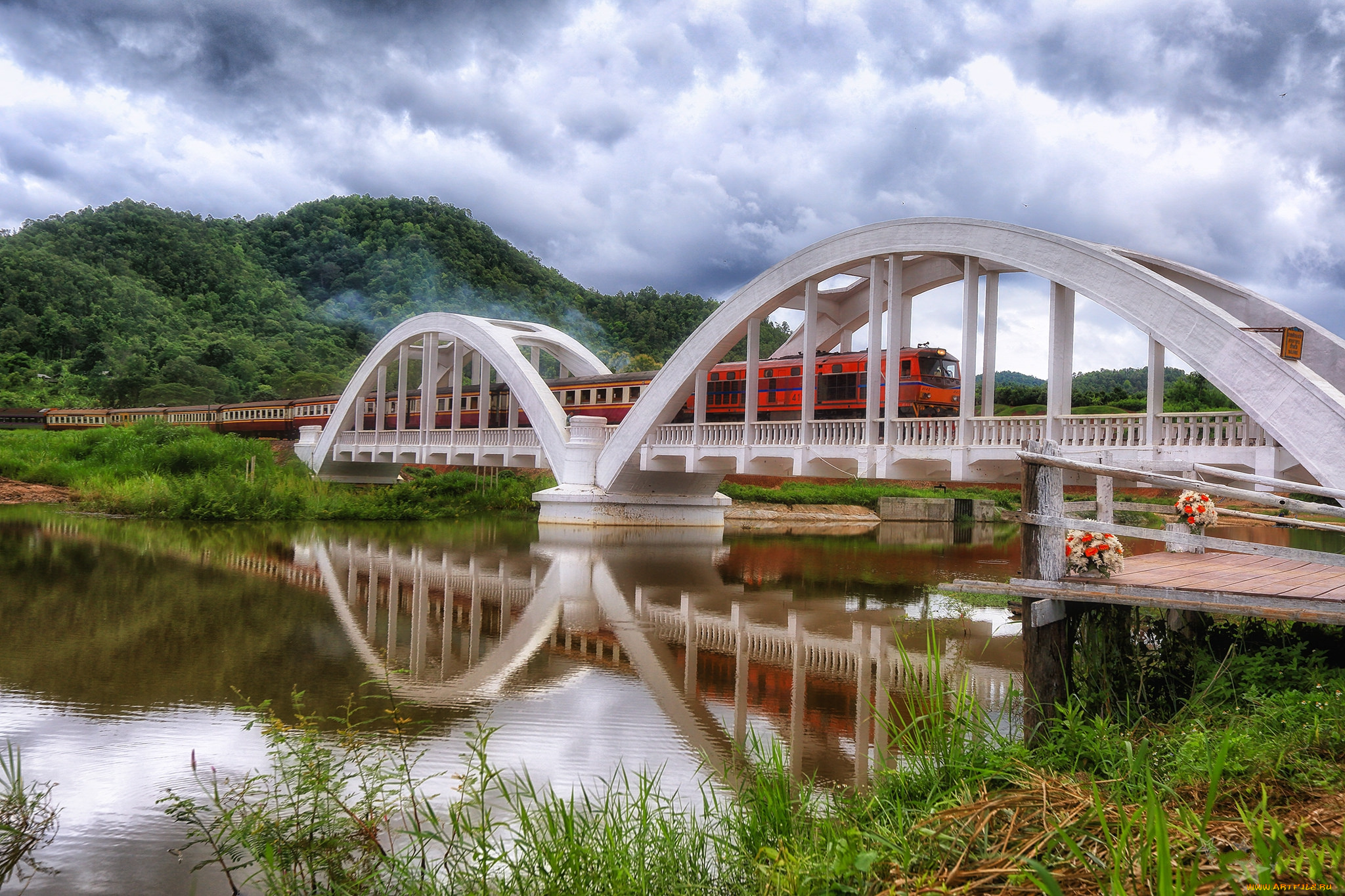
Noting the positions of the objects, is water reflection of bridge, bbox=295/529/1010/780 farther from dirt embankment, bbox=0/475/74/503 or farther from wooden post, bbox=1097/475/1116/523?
dirt embankment, bbox=0/475/74/503

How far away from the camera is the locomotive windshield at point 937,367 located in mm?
19984

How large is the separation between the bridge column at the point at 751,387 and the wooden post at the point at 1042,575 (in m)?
15.9

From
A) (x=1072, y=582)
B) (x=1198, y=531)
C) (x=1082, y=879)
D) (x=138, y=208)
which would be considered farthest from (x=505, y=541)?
(x=138, y=208)

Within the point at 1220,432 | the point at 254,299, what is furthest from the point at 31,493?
the point at 254,299

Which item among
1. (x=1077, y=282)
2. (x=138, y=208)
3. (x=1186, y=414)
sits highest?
(x=138, y=208)

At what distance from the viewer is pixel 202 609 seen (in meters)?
11.0

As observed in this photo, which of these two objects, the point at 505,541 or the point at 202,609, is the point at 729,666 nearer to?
the point at 202,609

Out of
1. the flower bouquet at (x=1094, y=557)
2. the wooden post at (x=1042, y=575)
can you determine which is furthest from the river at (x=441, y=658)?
the flower bouquet at (x=1094, y=557)

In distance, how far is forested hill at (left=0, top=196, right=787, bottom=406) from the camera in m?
57.6

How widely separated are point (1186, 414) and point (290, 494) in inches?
954

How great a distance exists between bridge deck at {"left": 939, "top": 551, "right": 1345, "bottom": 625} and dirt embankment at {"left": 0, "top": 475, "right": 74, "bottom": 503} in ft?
105

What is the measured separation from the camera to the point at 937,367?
20281 mm

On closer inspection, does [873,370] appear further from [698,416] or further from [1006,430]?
[698,416]

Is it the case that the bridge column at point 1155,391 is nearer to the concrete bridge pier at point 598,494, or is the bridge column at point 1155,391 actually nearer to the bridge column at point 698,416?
the bridge column at point 698,416
